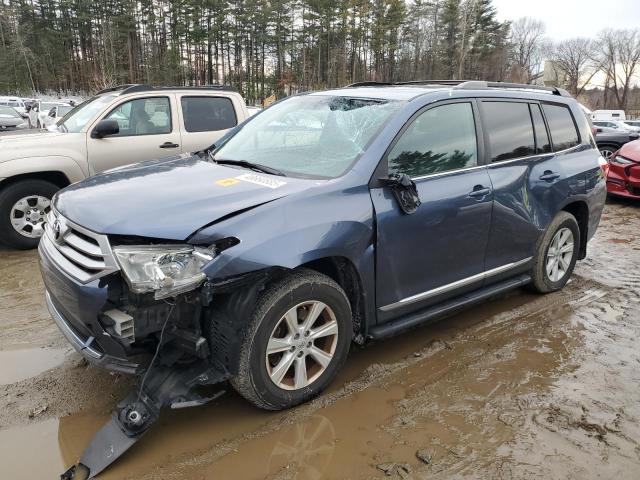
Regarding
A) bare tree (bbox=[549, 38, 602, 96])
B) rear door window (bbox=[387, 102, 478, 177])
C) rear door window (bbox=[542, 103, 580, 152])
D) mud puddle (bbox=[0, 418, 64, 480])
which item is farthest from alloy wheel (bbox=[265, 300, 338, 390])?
bare tree (bbox=[549, 38, 602, 96])

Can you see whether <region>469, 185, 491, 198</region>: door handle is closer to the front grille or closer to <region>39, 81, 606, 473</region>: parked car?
<region>39, 81, 606, 473</region>: parked car

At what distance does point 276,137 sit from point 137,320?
184 cm

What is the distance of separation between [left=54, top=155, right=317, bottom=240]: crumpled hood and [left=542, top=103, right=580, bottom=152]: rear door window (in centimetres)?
273

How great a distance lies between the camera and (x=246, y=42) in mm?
53219

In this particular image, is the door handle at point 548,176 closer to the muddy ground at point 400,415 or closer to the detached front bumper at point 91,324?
the muddy ground at point 400,415

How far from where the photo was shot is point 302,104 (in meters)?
4.05

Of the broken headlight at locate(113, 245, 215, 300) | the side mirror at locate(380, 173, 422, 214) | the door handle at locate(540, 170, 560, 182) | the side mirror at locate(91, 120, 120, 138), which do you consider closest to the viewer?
the broken headlight at locate(113, 245, 215, 300)

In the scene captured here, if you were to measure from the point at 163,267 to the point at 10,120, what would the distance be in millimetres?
19660

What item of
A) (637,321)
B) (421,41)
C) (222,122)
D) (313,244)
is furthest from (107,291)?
(421,41)

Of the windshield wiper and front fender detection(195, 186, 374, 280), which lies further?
the windshield wiper

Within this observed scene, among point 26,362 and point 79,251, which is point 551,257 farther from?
point 26,362

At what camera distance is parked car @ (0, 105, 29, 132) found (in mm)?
18031

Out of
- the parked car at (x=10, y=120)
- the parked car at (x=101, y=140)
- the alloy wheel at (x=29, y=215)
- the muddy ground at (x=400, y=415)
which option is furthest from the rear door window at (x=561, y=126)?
the parked car at (x=10, y=120)

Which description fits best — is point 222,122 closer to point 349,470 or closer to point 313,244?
point 313,244
